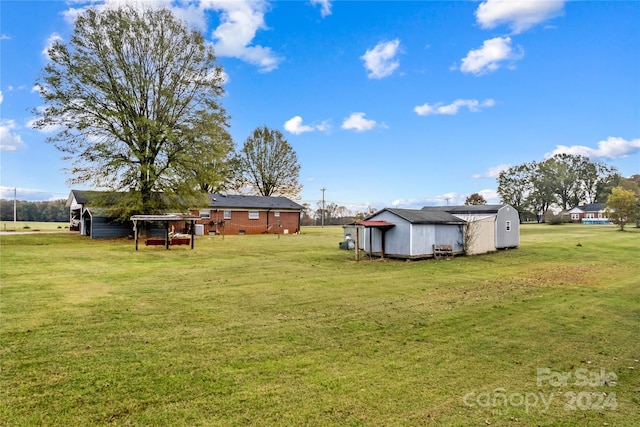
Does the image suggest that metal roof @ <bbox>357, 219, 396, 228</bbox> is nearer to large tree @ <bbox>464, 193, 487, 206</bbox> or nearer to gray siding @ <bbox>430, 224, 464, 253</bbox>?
gray siding @ <bbox>430, 224, 464, 253</bbox>

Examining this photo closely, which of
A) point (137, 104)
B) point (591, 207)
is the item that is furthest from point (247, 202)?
point (591, 207)

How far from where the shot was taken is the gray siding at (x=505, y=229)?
73.2 ft

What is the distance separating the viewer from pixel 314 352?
17.3 feet

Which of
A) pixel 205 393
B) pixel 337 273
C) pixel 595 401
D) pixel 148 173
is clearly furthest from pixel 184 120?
pixel 595 401

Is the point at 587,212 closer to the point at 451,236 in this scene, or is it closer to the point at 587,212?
the point at 587,212

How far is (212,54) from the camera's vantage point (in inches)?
1037

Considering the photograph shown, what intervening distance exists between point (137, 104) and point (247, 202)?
Answer: 15364 millimetres

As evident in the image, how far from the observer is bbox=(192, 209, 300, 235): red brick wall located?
35281 millimetres

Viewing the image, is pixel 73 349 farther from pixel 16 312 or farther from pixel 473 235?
pixel 473 235

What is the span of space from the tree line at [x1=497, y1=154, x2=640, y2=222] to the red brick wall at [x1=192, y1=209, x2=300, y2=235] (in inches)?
1988

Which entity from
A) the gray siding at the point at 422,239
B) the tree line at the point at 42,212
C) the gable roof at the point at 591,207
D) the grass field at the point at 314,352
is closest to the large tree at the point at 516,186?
the gable roof at the point at 591,207

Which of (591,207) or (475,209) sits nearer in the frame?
(475,209)

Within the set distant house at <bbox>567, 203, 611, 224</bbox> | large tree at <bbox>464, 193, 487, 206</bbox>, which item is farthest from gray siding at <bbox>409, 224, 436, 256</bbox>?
distant house at <bbox>567, 203, 611, 224</bbox>

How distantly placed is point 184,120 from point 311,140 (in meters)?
13.7
